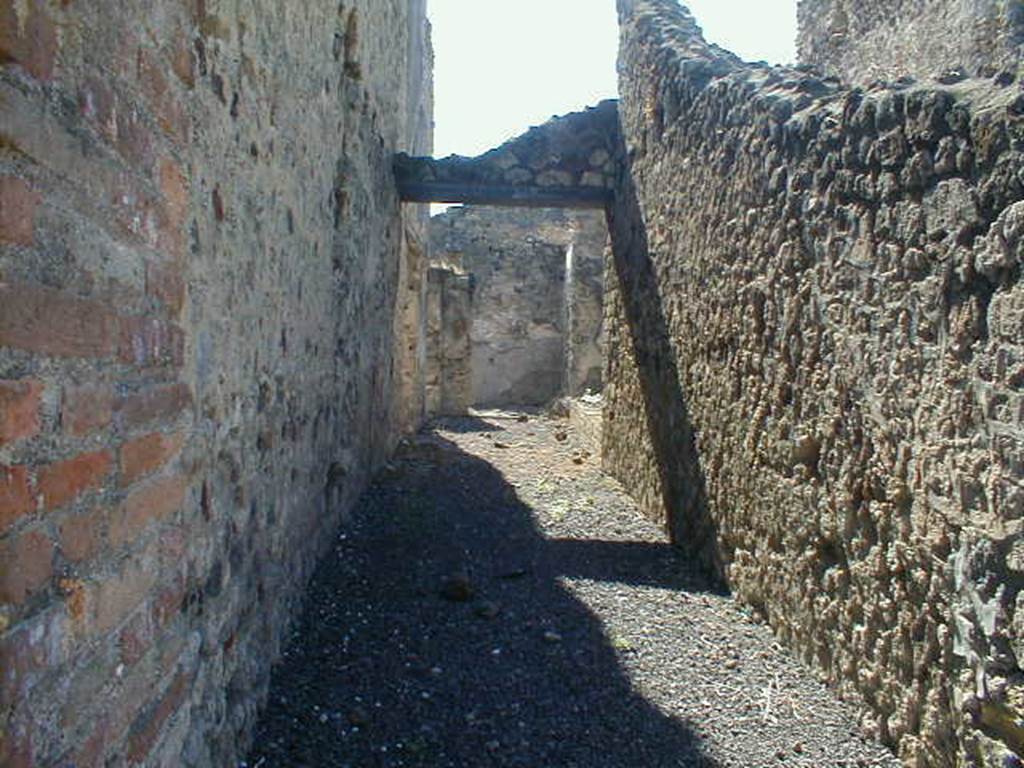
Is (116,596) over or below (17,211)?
below

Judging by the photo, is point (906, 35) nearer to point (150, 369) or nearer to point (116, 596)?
point (150, 369)

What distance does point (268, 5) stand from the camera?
283 centimetres

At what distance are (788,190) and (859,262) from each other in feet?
2.27

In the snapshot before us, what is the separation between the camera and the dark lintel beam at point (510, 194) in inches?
273

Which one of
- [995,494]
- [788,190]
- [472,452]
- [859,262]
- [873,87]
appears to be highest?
[873,87]

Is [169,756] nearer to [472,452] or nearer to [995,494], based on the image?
[995,494]

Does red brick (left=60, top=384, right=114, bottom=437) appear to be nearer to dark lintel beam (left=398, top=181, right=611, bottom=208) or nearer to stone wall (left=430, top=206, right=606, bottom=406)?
dark lintel beam (left=398, top=181, right=611, bottom=208)

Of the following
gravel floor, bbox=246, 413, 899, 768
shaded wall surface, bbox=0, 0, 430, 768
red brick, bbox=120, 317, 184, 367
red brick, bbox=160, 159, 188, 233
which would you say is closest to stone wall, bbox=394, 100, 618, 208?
gravel floor, bbox=246, 413, 899, 768

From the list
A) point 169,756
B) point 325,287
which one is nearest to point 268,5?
point 325,287

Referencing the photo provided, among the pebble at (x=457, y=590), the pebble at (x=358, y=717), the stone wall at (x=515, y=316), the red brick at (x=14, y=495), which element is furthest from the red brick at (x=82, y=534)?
the stone wall at (x=515, y=316)

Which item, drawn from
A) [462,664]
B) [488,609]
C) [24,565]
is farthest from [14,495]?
[488,609]

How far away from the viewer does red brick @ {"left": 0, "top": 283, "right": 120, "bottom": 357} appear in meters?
1.09

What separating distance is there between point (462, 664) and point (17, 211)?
2467 millimetres

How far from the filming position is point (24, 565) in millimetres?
1135
